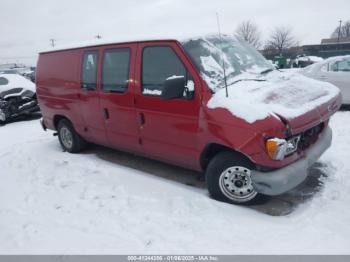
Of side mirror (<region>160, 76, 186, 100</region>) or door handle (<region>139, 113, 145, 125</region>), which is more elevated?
side mirror (<region>160, 76, 186, 100</region>)

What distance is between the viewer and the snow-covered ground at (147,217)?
10.3ft

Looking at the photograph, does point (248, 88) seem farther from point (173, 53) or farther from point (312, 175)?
point (312, 175)

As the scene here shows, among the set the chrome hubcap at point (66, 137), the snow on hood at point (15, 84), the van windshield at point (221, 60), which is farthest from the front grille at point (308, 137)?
the snow on hood at point (15, 84)

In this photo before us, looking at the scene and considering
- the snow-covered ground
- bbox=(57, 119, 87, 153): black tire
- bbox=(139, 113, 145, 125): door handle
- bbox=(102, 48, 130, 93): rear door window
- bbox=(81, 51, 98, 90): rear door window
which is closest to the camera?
the snow-covered ground

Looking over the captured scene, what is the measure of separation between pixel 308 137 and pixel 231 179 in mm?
1102

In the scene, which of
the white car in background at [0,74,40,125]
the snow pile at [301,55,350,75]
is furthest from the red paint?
the snow pile at [301,55,350,75]

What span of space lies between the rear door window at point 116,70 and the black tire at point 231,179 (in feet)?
5.90

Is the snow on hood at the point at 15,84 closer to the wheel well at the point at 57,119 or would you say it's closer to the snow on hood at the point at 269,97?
the wheel well at the point at 57,119

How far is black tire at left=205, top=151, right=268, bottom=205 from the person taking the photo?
3742 mm

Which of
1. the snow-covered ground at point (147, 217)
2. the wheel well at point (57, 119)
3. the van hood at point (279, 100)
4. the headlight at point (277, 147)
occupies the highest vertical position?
the van hood at point (279, 100)

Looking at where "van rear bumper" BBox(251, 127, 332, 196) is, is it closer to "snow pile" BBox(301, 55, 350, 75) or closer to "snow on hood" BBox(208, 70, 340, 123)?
"snow on hood" BBox(208, 70, 340, 123)

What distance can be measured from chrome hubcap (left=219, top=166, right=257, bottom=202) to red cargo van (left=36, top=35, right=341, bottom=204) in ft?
0.04

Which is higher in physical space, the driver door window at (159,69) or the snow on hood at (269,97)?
the driver door window at (159,69)

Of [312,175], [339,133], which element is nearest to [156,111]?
[312,175]
